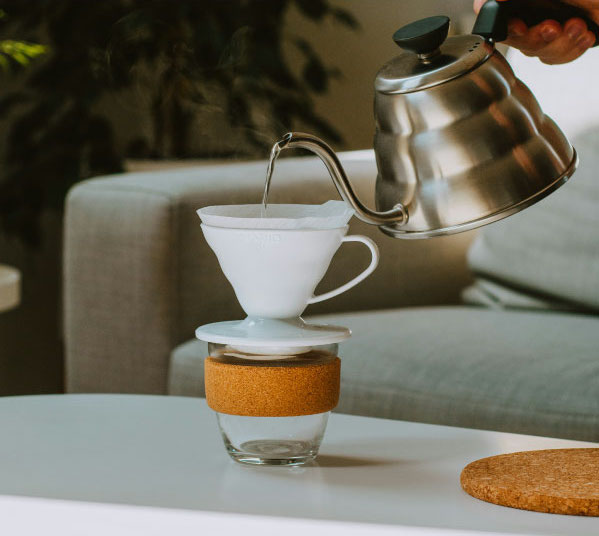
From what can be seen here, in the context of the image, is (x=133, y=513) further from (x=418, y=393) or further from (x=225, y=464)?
(x=418, y=393)

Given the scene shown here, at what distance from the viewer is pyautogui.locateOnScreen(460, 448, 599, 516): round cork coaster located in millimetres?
662

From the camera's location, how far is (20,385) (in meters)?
2.87

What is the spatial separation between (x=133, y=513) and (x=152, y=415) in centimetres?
28

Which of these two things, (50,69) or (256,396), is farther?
(50,69)

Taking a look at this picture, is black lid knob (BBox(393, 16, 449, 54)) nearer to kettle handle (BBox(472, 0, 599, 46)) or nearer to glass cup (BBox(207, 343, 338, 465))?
kettle handle (BBox(472, 0, 599, 46))

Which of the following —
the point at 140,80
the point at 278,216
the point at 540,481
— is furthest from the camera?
the point at 140,80

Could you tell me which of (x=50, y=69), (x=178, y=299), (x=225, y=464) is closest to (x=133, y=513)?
(x=225, y=464)

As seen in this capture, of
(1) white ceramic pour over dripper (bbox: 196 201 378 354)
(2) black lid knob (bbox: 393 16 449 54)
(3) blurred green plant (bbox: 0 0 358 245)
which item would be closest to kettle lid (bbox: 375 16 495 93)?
(2) black lid knob (bbox: 393 16 449 54)

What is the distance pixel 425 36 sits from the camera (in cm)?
72

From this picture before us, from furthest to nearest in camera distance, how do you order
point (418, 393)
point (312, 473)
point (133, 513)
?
point (418, 393), point (312, 473), point (133, 513)

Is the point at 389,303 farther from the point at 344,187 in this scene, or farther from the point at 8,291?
the point at 344,187


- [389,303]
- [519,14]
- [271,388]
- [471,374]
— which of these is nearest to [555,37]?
[519,14]

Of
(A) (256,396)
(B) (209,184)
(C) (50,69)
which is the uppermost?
(C) (50,69)

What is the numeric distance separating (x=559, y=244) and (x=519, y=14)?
855 millimetres
